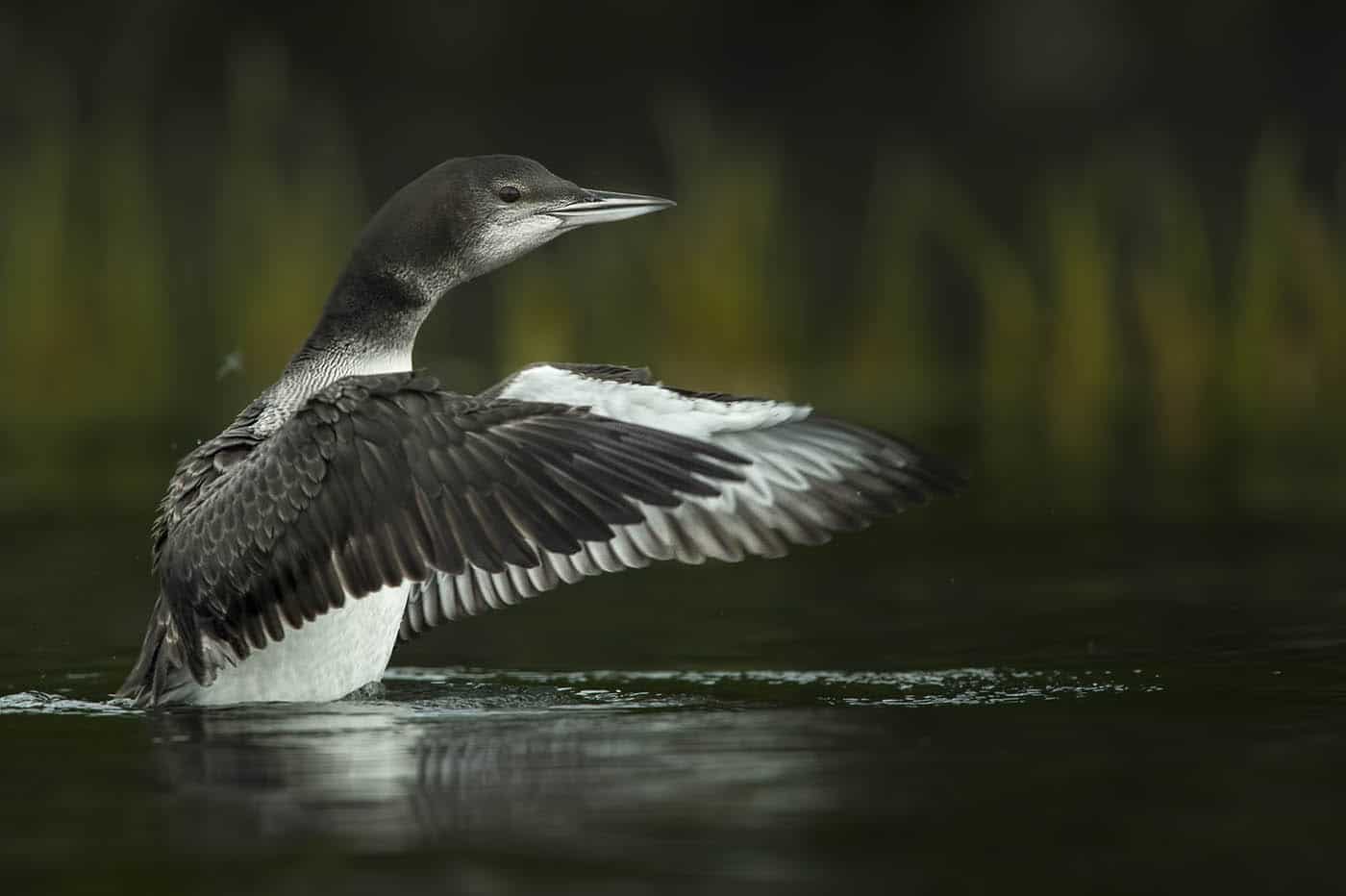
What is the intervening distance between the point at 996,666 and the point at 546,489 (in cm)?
137

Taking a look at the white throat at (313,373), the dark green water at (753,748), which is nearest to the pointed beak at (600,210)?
the white throat at (313,373)

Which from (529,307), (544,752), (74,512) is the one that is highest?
(529,307)

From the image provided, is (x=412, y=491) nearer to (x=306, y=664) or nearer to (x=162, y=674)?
(x=306, y=664)

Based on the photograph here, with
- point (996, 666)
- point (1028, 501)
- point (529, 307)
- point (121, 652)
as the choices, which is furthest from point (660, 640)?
point (529, 307)

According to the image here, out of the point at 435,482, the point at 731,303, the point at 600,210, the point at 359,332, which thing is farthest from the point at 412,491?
the point at 731,303

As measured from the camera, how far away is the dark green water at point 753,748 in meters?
3.26

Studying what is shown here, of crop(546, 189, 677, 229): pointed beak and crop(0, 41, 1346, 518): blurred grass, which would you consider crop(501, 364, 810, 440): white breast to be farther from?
crop(0, 41, 1346, 518): blurred grass

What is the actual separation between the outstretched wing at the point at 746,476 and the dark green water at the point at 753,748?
11.3 inches

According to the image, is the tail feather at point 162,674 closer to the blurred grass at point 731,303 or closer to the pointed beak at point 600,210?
the pointed beak at point 600,210

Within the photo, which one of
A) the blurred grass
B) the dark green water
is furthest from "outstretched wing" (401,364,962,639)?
the blurred grass

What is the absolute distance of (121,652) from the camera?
6.21 m

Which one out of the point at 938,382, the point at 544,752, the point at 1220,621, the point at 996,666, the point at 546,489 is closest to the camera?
the point at 544,752

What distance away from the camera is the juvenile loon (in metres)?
4.91

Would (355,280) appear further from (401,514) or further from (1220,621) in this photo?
(1220,621)
